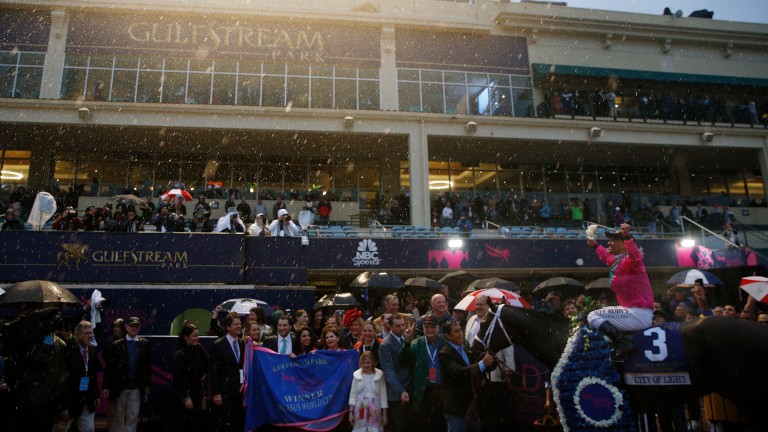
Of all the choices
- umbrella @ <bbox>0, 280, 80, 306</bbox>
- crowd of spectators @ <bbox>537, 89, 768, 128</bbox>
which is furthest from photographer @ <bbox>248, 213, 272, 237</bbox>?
crowd of spectators @ <bbox>537, 89, 768, 128</bbox>

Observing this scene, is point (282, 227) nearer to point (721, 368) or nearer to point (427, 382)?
point (427, 382)

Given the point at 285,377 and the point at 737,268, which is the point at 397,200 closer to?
the point at 737,268

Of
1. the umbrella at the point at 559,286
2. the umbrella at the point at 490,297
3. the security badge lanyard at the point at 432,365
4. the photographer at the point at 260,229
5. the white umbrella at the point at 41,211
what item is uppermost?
the white umbrella at the point at 41,211

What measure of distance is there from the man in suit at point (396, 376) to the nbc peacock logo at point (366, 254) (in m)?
12.0

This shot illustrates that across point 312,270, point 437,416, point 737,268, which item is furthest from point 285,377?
point 737,268

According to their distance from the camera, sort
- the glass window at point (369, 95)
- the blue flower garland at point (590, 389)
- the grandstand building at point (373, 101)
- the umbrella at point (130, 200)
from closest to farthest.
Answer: the blue flower garland at point (590, 389)
the umbrella at point (130, 200)
the grandstand building at point (373, 101)
the glass window at point (369, 95)

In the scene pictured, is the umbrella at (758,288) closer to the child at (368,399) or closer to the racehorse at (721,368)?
the racehorse at (721,368)

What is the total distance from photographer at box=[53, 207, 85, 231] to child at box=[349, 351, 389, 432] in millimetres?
12958

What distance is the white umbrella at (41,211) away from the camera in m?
15.2

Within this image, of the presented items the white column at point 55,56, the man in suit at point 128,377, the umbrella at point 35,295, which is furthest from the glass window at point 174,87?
the umbrella at point 35,295

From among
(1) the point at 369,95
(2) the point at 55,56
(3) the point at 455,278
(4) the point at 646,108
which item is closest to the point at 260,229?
(3) the point at 455,278

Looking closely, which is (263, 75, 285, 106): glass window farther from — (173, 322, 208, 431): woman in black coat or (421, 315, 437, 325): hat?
(421, 315, 437, 325): hat

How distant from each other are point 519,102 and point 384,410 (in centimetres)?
2074

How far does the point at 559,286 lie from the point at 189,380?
42.6ft
